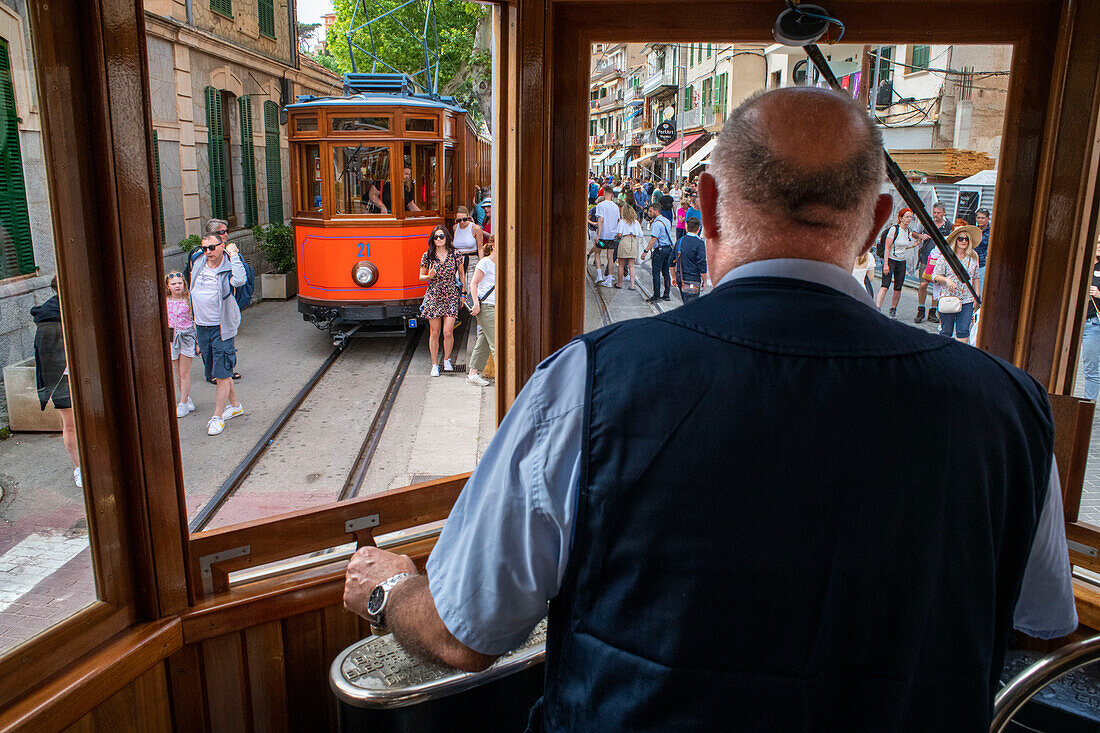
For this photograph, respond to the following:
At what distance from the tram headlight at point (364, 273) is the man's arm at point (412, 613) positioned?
881 centimetres

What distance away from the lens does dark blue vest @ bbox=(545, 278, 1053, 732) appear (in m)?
0.94

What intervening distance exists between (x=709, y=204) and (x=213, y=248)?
6788 mm

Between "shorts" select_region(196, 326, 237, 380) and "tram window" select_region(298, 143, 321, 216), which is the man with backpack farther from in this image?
"tram window" select_region(298, 143, 321, 216)

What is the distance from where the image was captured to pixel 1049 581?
1.23 metres

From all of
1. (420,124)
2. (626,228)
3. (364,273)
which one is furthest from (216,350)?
(626,228)

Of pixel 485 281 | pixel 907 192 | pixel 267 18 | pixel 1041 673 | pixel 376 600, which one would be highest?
pixel 267 18

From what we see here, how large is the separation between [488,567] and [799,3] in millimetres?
1879

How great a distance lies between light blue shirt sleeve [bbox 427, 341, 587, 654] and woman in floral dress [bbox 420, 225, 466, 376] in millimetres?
8090

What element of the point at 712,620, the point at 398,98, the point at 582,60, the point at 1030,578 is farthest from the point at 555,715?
the point at 398,98

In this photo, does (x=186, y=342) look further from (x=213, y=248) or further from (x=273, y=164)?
(x=273, y=164)

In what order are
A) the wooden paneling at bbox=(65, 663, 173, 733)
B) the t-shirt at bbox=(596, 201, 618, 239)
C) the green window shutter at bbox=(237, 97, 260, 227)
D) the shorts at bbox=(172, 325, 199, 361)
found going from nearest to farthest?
the wooden paneling at bbox=(65, 663, 173, 733) → the shorts at bbox=(172, 325, 199, 361) → the t-shirt at bbox=(596, 201, 618, 239) → the green window shutter at bbox=(237, 97, 260, 227)

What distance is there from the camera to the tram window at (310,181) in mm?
9680

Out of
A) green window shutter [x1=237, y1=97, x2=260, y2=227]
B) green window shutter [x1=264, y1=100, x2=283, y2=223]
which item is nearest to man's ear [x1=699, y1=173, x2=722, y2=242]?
green window shutter [x1=237, y1=97, x2=260, y2=227]

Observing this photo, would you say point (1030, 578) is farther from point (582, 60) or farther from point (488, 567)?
point (582, 60)
